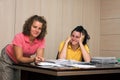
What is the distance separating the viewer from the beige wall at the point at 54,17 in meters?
3.32

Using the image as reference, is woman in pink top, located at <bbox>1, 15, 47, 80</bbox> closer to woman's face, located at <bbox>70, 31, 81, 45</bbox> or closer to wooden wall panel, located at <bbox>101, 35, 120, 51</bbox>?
woman's face, located at <bbox>70, 31, 81, 45</bbox>

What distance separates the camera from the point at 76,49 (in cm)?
327

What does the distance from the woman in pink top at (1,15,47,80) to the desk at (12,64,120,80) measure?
0.14 m

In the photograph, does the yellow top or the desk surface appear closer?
the desk surface

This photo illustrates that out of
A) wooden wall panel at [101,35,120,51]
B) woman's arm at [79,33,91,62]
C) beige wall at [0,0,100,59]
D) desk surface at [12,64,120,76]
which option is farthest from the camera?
wooden wall panel at [101,35,120,51]

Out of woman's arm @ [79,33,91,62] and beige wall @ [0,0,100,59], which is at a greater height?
beige wall @ [0,0,100,59]

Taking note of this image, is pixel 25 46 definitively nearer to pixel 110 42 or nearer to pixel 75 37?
pixel 75 37

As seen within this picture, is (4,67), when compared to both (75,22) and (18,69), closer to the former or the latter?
(18,69)

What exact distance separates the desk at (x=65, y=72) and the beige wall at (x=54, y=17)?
43.6 inches

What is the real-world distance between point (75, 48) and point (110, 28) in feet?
3.89

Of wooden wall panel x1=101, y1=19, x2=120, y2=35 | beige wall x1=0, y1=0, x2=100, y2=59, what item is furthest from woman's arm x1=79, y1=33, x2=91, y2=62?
wooden wall panel x1=101, y1=19, x2=120, y2=35

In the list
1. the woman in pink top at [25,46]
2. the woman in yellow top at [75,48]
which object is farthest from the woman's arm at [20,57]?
the woman in yellow top at [75,48]

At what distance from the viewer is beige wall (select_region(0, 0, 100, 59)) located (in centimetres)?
332

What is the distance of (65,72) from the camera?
1.85 m
